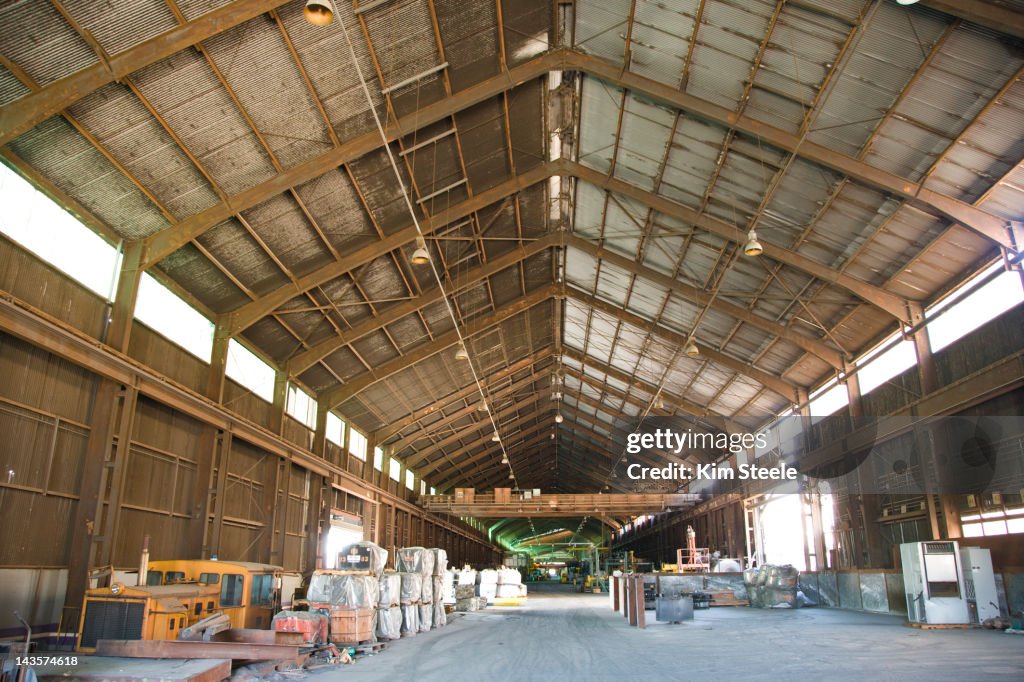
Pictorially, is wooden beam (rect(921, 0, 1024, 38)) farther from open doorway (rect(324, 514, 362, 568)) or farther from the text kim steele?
open doorway (rect(324, 514, 362, 568))

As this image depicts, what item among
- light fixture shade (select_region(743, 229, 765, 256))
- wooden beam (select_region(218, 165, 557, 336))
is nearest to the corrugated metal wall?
wooden beam (select_region(218, 165, 557, 336))

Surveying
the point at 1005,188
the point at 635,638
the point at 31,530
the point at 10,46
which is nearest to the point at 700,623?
the point at 635,638

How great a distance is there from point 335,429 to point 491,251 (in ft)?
37.6

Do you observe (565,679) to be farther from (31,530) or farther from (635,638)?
(31,530)

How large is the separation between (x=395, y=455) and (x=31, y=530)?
26.1 meters

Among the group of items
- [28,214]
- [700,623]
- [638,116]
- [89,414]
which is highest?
[638,116]

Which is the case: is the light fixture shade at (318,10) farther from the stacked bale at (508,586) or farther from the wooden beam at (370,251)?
the stacked bale at (508,586)

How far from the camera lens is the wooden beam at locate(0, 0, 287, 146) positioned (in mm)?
12305

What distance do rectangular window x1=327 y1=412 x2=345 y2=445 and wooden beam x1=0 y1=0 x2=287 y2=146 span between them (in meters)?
18.4

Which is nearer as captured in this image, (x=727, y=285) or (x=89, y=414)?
(x=89, y=414)

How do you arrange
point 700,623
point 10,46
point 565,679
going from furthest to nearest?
point 700,623 < point 10,46 < point 565,679

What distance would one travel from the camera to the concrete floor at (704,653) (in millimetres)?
10758

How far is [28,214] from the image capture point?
13.7 meters

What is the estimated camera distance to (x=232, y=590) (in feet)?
50.1
